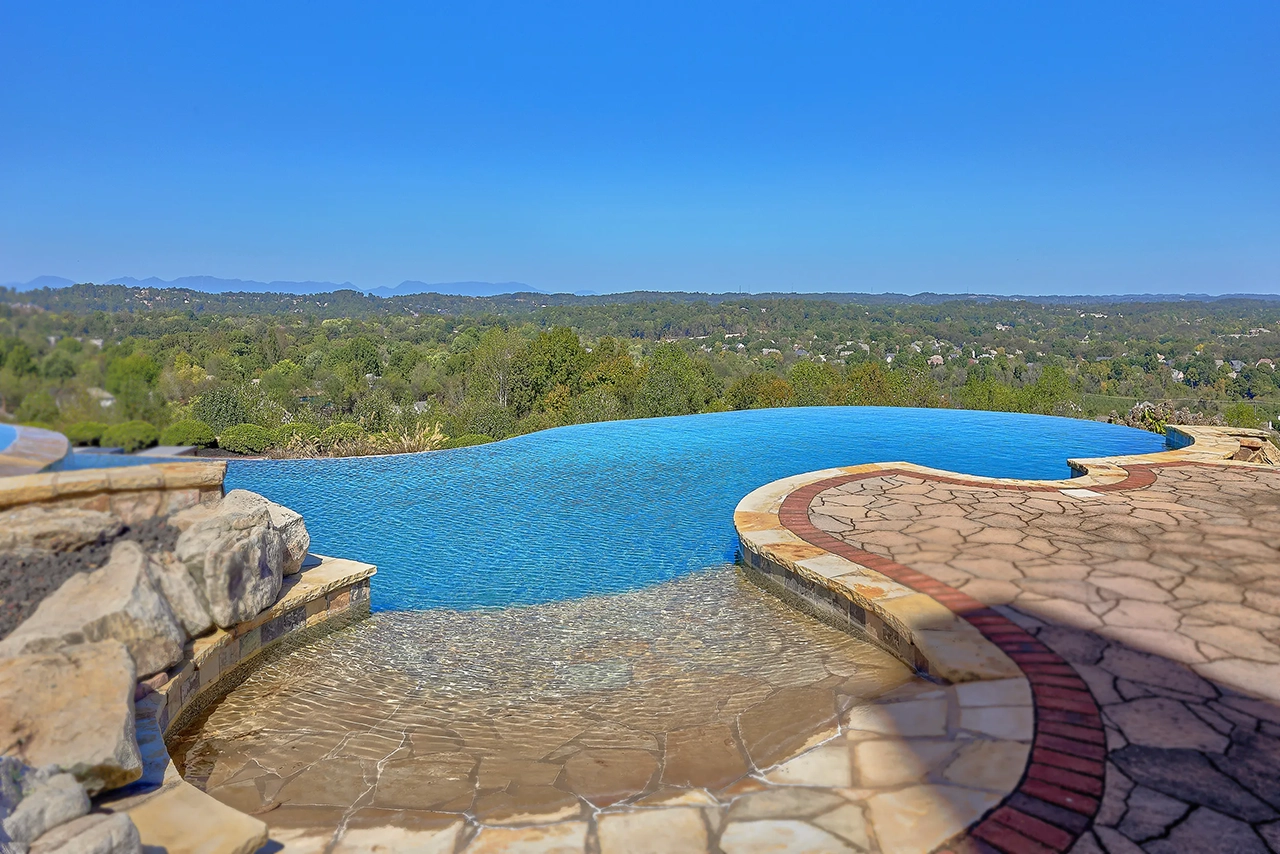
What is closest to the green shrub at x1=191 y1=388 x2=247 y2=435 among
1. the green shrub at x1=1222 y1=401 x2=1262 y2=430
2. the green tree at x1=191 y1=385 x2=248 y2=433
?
the green tree at x1=191 y1=385 x2=248 y2=433

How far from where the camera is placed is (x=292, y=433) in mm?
11883

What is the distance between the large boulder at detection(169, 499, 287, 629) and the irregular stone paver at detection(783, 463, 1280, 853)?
2.83 meters

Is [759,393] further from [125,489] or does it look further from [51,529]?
[51,529]

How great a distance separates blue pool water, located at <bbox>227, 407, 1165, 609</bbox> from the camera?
18.8 feet

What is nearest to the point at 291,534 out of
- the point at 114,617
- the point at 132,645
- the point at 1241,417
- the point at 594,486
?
the point at 132,645

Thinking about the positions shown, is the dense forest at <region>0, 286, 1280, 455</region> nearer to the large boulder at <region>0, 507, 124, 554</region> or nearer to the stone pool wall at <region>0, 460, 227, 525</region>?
the stone pool wall at <region>0, 460, 227, 525</region>

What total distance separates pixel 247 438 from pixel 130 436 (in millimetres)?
9050

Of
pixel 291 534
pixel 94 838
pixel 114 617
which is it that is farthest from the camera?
pixel 291 534

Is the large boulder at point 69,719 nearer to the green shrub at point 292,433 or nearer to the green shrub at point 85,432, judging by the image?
the green shrub at point 85,432

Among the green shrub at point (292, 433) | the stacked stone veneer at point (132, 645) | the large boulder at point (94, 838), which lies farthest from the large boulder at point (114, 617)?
the green shrub at point (292, 433)

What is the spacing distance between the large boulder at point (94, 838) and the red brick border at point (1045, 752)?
6.94ft

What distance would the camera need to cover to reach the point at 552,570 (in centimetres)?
572

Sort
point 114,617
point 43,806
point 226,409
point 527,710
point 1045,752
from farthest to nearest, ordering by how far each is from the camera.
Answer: point 226,409, point 527,710, point 114,617, point 1045,752, point 43,806

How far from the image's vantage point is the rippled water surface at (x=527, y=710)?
2.68m
